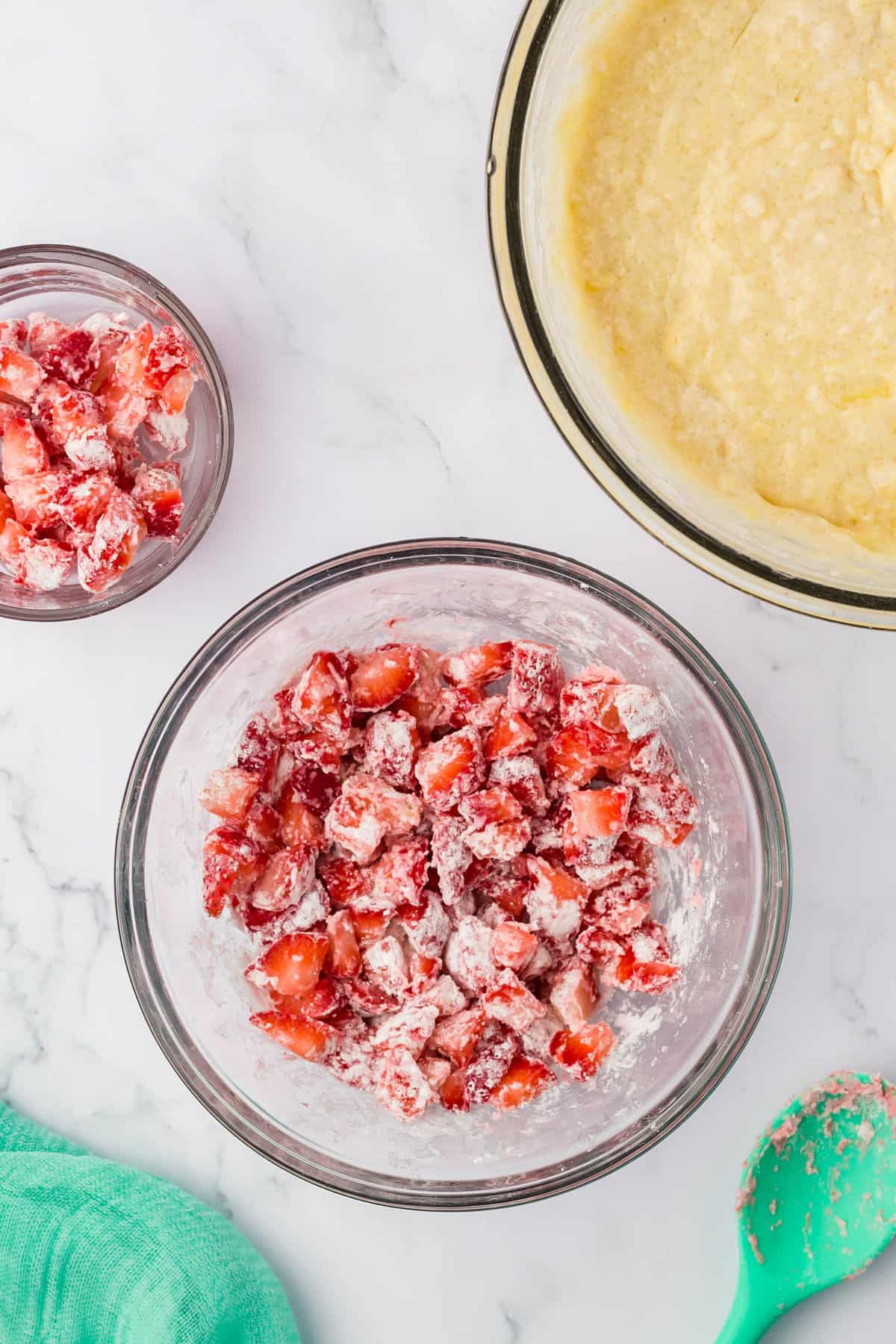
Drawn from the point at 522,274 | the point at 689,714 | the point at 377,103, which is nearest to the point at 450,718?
the point at 689,714

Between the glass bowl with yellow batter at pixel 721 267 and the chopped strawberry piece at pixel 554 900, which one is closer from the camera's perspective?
the glass bowl with yellow batter at pixel 721 267

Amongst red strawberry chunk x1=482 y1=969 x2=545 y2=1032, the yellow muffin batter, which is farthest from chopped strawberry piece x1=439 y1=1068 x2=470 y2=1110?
the yellow muffin batter

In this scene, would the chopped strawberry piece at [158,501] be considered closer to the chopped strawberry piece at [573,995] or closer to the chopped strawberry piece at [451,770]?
the chopped strawberry piece at [451,770]

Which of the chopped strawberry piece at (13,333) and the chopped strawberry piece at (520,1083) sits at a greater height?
the chopped strawberry piece at (13,333)

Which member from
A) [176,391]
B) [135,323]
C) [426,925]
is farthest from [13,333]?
[426,925]

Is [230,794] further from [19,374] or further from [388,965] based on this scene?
[19,374]

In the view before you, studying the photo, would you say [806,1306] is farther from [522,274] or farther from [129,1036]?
[522,274]

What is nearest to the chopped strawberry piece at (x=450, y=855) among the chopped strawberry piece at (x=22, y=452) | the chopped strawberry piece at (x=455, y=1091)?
the chopped strawberry piece at (x=455, y=1091)
